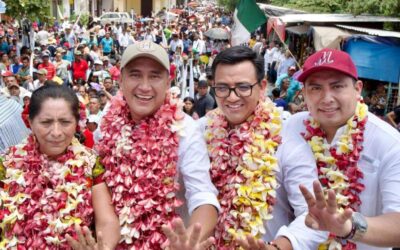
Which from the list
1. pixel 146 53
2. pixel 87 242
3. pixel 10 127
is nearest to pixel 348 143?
pixel 146 53

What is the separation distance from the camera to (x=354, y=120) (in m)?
2.52

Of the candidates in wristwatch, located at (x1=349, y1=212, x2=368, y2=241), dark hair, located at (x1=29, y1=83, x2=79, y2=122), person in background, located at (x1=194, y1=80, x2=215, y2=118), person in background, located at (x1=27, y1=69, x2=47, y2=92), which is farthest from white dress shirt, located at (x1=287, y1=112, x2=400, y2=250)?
person in background, located at (x1=27, y1=69, x2=47, y2=92)

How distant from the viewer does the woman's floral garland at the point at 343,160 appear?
7.97 feet

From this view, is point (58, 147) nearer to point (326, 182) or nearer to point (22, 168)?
point (22, 168)

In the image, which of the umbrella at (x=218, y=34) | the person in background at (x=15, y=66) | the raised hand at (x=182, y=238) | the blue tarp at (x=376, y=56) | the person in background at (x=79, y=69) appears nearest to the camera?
the raised hand at (x=182, y=238)

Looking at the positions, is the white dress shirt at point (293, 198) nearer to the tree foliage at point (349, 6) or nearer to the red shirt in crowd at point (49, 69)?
the red shirt in crowd at point (49, 69)

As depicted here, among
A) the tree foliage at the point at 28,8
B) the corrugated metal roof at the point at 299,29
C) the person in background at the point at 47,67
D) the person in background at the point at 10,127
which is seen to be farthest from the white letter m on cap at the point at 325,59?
the corrugated metal roof at the point at 299,29

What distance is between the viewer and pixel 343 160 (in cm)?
249

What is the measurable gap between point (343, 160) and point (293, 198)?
0.33 metres

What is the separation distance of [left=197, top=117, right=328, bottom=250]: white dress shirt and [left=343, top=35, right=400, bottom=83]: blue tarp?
8204mm

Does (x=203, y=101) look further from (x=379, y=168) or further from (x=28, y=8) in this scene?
(x=379, y=168)

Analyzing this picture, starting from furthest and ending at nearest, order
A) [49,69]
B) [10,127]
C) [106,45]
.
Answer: [106,45]
[49,69]
[10,127]

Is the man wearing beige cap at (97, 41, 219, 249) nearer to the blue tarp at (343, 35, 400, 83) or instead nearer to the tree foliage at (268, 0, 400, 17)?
the blue tarp at (343, 35, 400, 83)

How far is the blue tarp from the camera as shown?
998cm
